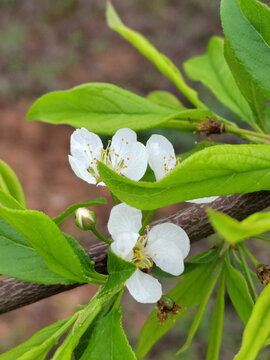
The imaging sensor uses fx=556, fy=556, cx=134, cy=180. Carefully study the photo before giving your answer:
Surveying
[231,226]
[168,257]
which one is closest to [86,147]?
[168,257]

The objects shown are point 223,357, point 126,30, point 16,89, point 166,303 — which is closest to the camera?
point 166,303

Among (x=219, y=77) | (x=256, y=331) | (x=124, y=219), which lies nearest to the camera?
(x=256, y=331)

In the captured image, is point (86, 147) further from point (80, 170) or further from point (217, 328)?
point (217, 328)

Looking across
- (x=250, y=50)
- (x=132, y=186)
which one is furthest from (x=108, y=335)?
(x=250, y=50)

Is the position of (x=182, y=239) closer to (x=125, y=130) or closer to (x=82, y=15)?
(x=125, y=130)

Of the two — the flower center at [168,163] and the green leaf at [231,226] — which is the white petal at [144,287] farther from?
the green leaf at [231,226]

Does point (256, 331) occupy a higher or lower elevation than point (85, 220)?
lower

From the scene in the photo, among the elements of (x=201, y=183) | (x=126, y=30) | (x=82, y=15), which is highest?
(x=82, y=15)

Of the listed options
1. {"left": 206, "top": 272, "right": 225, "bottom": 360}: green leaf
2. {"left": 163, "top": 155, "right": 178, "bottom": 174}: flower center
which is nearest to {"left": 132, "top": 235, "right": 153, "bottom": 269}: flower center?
{"left": 163, "top": 155, "right": 178, "bottom": 174}: flower center
